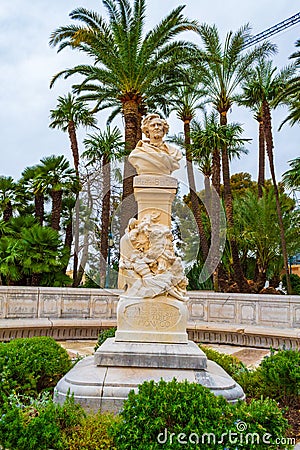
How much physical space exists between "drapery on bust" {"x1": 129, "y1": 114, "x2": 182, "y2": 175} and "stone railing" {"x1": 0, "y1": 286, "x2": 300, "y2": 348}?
5.74m

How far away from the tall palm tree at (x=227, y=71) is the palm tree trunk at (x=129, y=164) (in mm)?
4603

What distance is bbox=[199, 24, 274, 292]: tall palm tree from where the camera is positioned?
1883 centimetres

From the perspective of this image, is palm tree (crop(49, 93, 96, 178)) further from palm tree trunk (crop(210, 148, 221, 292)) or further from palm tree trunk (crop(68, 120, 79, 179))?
palm tree trunk (crop(210, 148, 221, 292))

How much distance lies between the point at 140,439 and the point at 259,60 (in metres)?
19.9

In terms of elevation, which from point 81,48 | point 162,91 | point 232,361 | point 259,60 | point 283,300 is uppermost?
→ point 259,60

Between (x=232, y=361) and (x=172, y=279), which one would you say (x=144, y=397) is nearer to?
(x=172, y=279)

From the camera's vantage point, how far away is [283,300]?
1122cm

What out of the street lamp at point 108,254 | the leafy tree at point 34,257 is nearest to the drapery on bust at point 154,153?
the street lamp at point 108,254

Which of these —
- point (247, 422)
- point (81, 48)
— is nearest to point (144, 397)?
point (247, 422)

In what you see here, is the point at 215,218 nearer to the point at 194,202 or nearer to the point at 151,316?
the point at 194,202

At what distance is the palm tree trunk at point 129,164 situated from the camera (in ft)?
48.8

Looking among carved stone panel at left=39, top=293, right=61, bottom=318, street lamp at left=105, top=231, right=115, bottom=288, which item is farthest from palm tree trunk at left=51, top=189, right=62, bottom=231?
carved stone panel at left=39, top=293, right=61, bottom=318

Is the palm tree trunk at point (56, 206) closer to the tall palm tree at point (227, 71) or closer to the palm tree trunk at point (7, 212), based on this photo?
the palm tree trunk at point (7, 212)

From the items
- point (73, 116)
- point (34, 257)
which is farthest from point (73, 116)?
point (34, 257)
